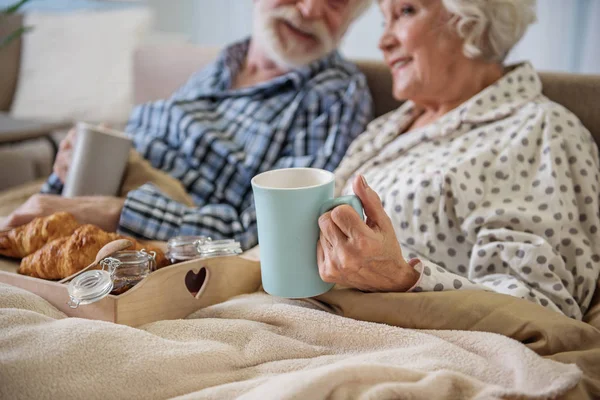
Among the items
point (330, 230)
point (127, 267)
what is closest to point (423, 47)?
point (330, 230)

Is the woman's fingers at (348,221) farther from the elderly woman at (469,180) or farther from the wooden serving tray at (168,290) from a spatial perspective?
the wooden serving tray at (168,290)

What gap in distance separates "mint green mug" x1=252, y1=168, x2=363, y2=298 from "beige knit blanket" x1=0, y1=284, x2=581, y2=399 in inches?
2.1

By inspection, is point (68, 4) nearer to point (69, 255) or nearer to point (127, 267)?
point (69, 255)

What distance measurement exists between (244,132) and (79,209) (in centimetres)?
49

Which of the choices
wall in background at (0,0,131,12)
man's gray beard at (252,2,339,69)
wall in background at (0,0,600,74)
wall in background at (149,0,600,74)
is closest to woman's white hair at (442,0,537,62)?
wall in background at (0,0,600,74)

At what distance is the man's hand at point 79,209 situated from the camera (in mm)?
1227

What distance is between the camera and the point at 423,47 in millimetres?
1238

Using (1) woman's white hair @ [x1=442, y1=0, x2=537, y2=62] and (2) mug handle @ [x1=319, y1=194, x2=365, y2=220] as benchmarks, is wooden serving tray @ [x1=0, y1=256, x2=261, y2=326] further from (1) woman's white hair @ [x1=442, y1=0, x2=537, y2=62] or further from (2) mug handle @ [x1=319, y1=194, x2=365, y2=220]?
(1) woman's white hair @ [x1=442, y1=0, x2=537, y2=62]

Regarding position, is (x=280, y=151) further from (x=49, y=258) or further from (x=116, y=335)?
(x=116, y=335)

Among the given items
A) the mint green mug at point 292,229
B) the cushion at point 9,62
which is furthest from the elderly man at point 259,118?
the cushion at point 9,62

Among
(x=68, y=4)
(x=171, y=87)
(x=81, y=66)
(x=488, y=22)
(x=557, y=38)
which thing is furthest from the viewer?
(x=68, y=4)

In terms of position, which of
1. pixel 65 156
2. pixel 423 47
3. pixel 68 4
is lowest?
pixel 65 156

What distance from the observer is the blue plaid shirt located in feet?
4.82

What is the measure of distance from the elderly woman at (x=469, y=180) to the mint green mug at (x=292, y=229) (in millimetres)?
21
